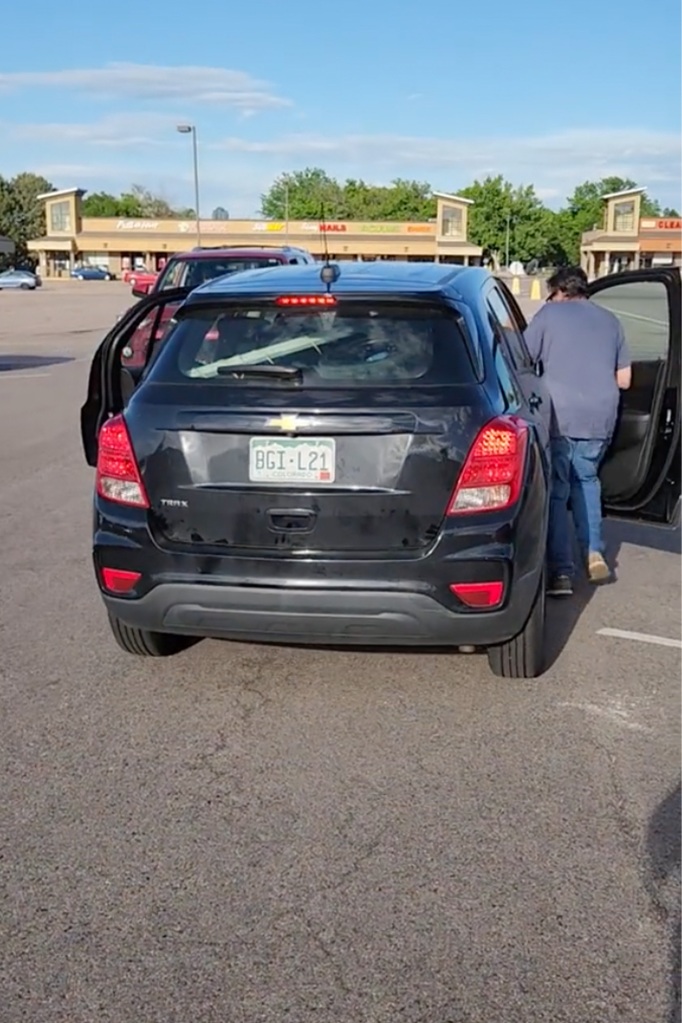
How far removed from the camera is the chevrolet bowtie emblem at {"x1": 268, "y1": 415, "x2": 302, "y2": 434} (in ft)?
13.3

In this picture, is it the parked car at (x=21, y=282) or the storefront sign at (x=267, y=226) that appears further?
the storefront sign at (x=267, y=226)

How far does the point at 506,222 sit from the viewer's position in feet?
358

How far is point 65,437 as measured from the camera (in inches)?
449

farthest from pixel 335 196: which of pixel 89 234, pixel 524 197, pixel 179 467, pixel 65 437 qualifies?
pixel 179 467

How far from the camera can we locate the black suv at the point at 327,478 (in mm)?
4062

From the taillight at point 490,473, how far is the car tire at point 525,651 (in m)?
0.57

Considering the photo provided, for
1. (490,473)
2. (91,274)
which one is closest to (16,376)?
(490,473)

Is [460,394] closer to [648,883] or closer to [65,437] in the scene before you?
[648,883]

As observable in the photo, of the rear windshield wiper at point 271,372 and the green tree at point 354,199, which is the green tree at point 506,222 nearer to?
the green tree at point 354,199

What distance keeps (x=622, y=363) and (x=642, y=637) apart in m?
1.56

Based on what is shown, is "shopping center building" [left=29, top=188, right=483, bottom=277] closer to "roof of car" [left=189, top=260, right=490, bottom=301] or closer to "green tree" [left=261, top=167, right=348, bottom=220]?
"green tree" [left=261, top=167, right=348, bottom=220]

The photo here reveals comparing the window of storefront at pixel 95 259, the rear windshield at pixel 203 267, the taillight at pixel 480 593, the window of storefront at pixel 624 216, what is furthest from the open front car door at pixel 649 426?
the window of storefront at pixel 95 259

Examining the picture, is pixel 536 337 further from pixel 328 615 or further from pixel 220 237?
pixel 220 237

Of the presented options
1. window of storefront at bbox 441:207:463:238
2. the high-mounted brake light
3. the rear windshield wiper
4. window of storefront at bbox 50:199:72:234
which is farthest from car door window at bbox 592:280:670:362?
window of storefront at bbox 50:199:72:234
